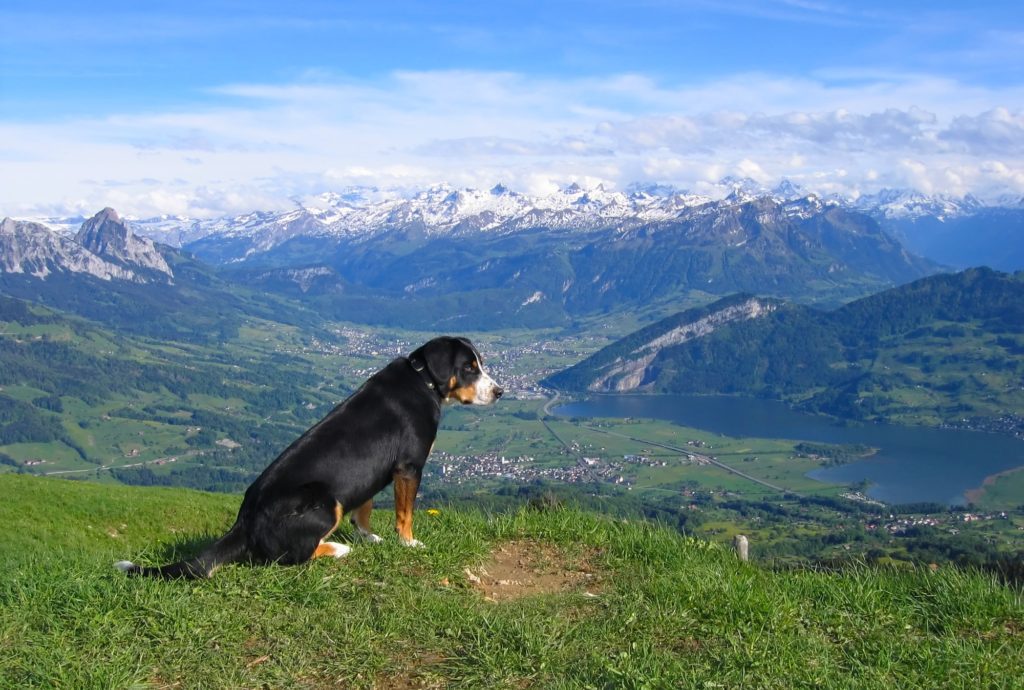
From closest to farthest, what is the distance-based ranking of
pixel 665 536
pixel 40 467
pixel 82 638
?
pixel 82 638, pixel 665 536, pixel 40 467

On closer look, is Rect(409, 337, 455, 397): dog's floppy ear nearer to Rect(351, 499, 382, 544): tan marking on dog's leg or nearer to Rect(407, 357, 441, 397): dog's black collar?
Rect(407, 357, 441, 397): dog's black collar

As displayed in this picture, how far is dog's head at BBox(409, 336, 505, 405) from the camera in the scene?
979cm

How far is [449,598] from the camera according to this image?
311 inches

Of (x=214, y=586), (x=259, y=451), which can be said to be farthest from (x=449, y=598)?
(x=259, y=451)

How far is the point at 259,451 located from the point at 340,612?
7114 inches

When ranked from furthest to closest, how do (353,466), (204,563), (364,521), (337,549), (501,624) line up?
1. (364,521)
2. (353,466)
3. (337,549)
4. (204,563)
5. (501,624)

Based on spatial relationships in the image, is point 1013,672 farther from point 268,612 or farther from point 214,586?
point 214,586

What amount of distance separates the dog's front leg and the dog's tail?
1689 mm

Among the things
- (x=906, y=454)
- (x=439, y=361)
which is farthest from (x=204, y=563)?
(x=906, y=454)

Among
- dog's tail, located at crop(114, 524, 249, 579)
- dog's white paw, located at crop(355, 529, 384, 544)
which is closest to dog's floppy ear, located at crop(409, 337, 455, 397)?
dog's white paw, located at crop(355, 529, 384, 544)

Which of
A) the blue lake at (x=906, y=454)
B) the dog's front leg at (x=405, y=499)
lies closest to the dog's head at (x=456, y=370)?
the dog's front leg at (x=405, y=499)

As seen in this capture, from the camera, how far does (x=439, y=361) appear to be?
981cm

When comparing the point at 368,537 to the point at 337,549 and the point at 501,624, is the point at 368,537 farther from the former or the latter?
the point at 501,624

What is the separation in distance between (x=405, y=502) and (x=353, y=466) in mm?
775
